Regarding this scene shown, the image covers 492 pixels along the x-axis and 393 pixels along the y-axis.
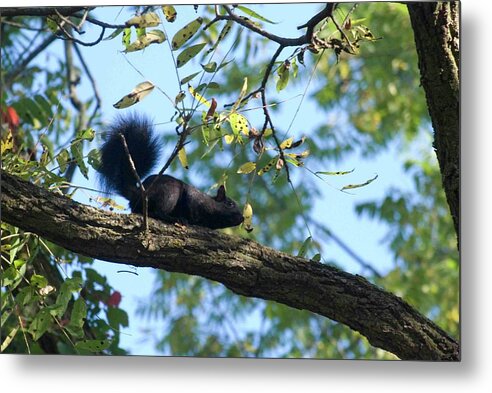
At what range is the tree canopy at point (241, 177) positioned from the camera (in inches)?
113

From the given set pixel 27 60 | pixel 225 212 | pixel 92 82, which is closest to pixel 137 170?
pixel 225 212

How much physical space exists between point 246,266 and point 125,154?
0.75 meters

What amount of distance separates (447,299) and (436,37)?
2.68 meters

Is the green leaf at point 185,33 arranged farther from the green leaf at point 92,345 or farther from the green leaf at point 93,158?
the green leaf at point 92,345

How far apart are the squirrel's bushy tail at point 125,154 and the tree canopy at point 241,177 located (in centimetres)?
6

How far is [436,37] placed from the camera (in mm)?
2947

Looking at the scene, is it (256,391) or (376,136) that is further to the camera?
(376,136)

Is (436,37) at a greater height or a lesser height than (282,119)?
lesser

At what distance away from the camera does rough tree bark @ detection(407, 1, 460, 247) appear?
293 centimetres

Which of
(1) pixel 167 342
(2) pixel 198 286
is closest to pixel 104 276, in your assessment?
(1) pixel 167 342

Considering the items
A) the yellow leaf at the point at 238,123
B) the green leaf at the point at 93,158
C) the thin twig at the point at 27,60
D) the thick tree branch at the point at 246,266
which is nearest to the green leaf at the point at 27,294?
the thick tree branch at the point at 246,266

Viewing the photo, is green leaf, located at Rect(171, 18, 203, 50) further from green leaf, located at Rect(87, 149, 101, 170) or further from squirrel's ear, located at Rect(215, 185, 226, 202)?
squirrel's ear, located at Rect(215, 185, 226, 202)

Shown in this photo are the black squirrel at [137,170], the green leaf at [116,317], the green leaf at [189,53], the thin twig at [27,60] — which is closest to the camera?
the green leaf at [189,53]

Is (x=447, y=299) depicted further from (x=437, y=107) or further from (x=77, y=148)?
(x=77, y=148)
